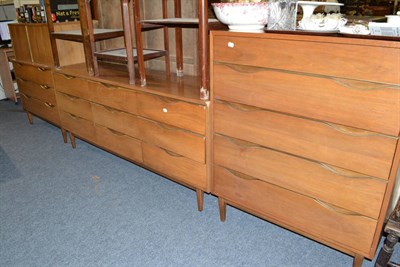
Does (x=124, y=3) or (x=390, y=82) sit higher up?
(x=124, y=3)

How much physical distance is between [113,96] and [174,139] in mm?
623

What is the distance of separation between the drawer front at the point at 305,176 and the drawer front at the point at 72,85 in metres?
1.27

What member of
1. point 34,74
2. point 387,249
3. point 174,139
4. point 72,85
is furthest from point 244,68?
point 34,74

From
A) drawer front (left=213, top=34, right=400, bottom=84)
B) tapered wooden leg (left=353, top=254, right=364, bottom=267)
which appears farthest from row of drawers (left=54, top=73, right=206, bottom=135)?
tapered wooden leg (left=353, top=254, right=364, bottom=267)

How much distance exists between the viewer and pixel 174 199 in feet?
6.95

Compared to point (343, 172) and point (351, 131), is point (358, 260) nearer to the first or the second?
point (343, 172)

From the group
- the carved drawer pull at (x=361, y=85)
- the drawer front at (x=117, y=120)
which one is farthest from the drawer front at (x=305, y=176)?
the drawer front at (x=117, y=120)

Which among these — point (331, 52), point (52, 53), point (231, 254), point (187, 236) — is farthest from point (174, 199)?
point (52, 53)

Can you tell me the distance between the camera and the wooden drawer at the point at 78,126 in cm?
261

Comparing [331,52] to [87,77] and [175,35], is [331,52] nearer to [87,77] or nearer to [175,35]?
[175,35]

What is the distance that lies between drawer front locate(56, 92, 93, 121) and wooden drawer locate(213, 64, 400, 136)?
1.34 metres

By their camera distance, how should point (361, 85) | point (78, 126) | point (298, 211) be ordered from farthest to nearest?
point (78, 126), point (298, 211), point (361, 85)

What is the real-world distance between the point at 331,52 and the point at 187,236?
3.90 feet

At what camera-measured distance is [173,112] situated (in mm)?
1868
